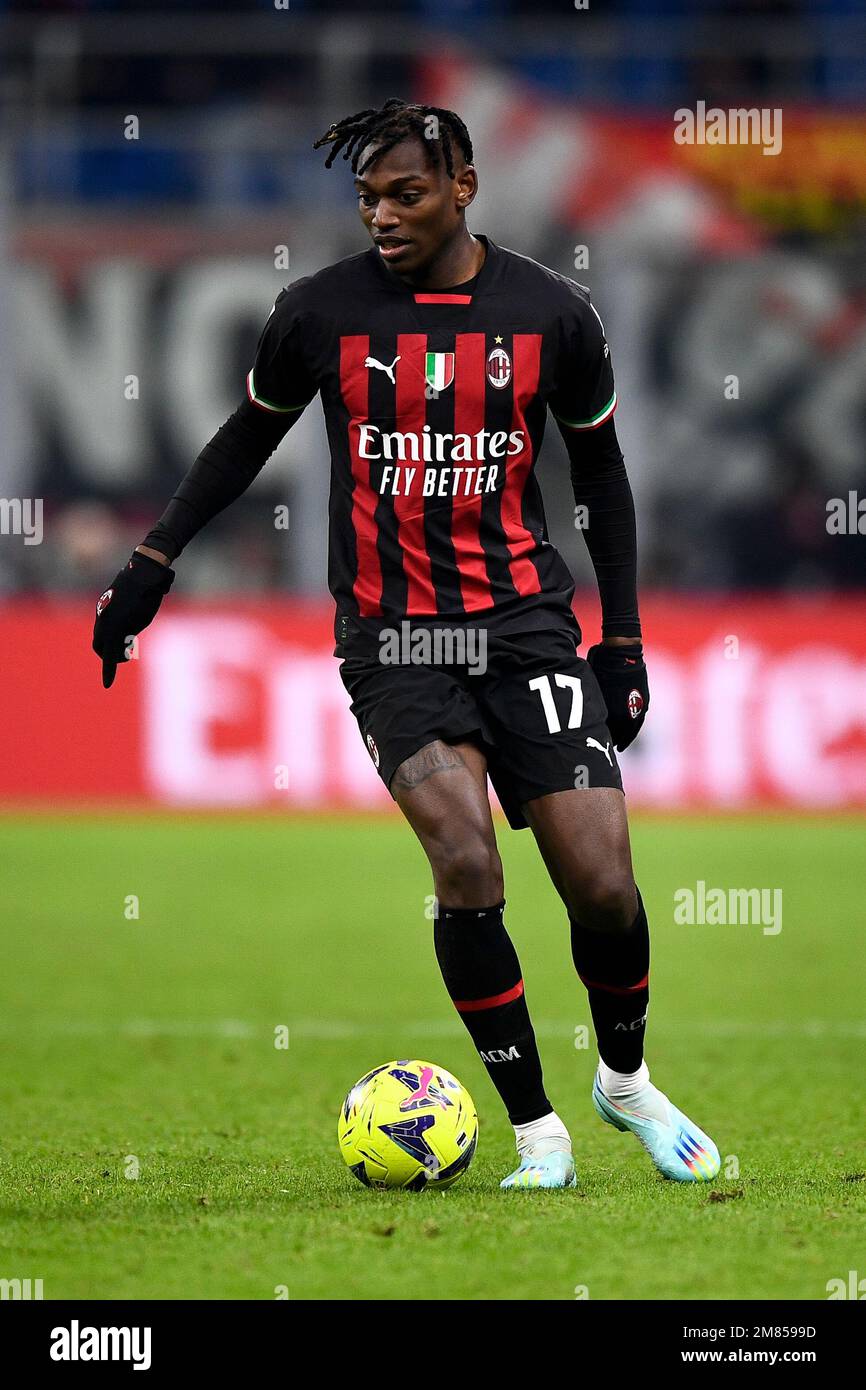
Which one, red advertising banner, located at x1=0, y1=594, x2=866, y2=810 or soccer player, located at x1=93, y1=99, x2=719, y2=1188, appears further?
red advertising banner, located at x1=0, y1=594, x2=866, y2=810

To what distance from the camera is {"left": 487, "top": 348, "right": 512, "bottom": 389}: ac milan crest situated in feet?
14.9

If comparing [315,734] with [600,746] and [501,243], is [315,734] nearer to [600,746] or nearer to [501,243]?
[501,243]

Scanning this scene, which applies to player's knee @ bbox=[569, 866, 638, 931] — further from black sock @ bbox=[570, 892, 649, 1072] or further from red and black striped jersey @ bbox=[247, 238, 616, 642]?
red and black striped jersey @ bbox=[247, 238, 616, 642]

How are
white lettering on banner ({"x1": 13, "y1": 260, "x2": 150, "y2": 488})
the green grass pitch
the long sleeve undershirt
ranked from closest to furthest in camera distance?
the green grass pitch < the long sleeve undershirt < white lettering on banner ({"x1": 13, "y1": 260, "x2": 150, "y2": 488})

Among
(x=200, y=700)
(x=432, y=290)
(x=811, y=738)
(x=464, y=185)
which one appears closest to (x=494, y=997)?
(x=432, y=290)

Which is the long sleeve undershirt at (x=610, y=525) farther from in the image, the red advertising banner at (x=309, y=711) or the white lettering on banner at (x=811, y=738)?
the white lettering on banner at (x=811, y=738)

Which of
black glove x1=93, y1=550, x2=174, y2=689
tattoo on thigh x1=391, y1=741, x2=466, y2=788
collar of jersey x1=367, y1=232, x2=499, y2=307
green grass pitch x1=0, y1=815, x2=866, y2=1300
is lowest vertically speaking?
green grass pitch x1=0, y1=815, x2=866, y2=1300

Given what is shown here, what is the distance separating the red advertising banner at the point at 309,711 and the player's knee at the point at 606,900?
9.25 metres

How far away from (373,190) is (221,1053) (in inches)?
133

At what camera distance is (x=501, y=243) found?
56.2ft

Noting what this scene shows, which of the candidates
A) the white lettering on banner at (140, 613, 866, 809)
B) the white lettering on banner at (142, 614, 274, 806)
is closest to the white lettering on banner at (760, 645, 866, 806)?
the white lettering on banner at (140, 613, 866, 809)

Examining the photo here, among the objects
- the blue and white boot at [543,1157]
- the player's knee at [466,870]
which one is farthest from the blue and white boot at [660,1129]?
the player's knee at [466,870]

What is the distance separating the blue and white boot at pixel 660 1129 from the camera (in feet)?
15.2
